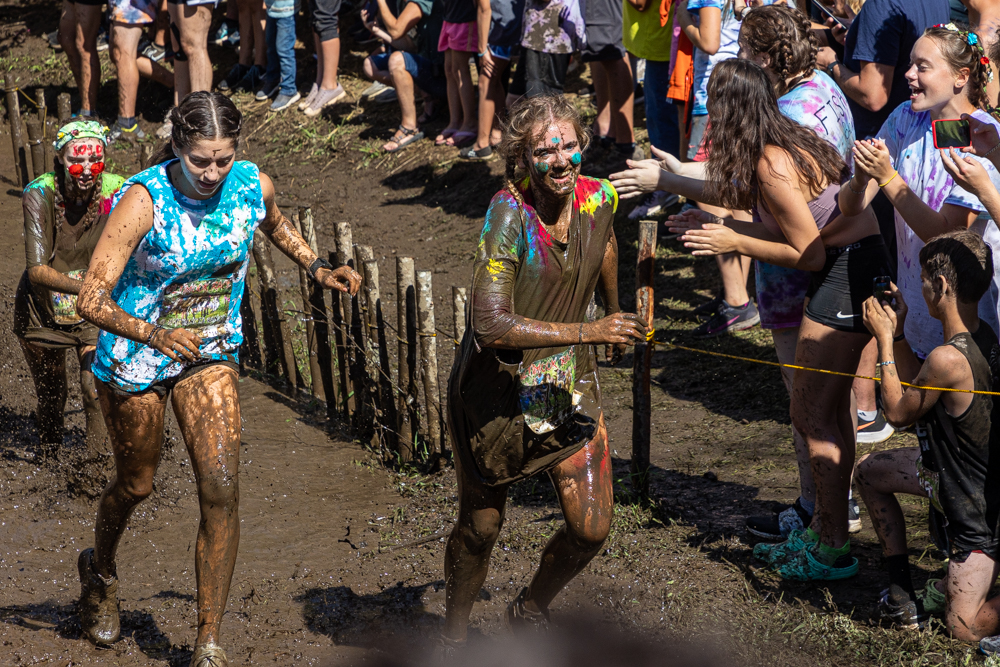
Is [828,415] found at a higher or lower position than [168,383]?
lower

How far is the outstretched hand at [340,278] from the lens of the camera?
398 centimetres

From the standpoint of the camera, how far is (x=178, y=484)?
18.3 ft

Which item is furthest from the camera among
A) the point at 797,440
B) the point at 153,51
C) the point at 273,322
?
the point at 153,51

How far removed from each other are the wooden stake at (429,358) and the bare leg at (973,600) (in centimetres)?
276

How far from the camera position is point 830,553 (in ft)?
13.4

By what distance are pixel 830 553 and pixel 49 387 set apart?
428 centimetres

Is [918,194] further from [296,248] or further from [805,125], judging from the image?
[296,248]

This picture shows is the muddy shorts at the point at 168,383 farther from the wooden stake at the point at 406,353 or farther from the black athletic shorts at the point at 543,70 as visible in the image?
the black athletic shorts at the point at 543,70

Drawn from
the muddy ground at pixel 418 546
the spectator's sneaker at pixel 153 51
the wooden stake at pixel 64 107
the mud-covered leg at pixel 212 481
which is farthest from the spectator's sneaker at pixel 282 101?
the mud-covered leg at pixel 212 481

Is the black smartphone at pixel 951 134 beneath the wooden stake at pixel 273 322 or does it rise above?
above

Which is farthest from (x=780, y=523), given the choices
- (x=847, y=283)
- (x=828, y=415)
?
(x=847, y=283)

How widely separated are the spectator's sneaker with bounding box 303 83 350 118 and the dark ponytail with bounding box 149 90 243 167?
26.0ft

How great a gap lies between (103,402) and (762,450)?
10.7ft

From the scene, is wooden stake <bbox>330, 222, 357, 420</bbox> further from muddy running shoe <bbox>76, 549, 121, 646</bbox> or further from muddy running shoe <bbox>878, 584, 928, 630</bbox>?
muddy running shoe <bbox>878, 584, 928, 630</bbox>
